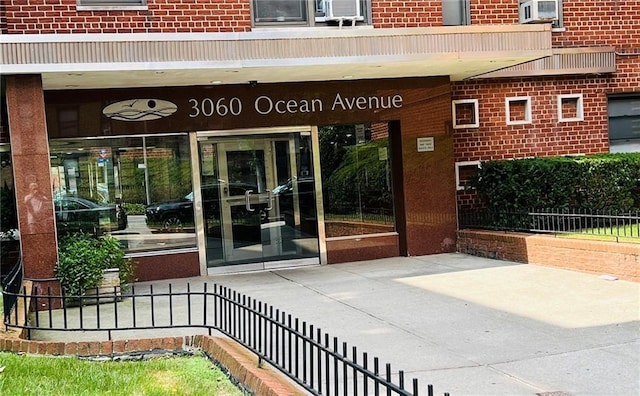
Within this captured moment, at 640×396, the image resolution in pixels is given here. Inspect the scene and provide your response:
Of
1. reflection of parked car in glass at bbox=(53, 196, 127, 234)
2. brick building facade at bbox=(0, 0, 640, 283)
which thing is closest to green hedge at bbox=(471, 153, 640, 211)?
brick building facade at bbox=(0, 0, 640, 283)

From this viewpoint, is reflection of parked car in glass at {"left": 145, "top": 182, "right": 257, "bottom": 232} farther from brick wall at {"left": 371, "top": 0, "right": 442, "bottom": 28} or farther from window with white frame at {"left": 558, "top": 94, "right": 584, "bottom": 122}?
window with white frame at {"left": 558, "top": 94, "right": 584, "bottom": 122}

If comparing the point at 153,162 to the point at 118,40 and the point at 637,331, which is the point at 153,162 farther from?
the point at 637,331

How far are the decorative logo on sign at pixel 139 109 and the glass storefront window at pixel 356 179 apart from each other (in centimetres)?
270

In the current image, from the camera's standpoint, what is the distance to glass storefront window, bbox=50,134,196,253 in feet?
37.9

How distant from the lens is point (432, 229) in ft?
42.4

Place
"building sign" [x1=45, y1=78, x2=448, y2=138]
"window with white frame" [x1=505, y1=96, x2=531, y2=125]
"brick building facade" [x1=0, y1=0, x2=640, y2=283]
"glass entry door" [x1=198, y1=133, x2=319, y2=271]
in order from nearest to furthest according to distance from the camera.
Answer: "brick building facade" [x1=0, y1=0, x2=640, y2=283] < "building sign" [x1=45, y1=78, x2=448, y2=138] < "glass entry door" [x1=198, y1=133, x2=319, y2=271] < "window with white frame" [x1=505, y1=96, x2=531, y2=125]

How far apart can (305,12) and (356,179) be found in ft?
10.1

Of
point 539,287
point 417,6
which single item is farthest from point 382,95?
point 539,287

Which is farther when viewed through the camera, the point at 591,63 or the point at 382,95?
the point at 591,63

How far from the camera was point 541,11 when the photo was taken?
12812 mm

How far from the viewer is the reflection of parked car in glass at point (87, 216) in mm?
11500

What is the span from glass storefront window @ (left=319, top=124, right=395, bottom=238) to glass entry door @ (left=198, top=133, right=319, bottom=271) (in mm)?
312

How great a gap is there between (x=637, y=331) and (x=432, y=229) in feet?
20.2

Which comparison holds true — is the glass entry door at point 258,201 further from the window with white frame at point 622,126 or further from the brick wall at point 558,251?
the window with white frame at point 622,126
